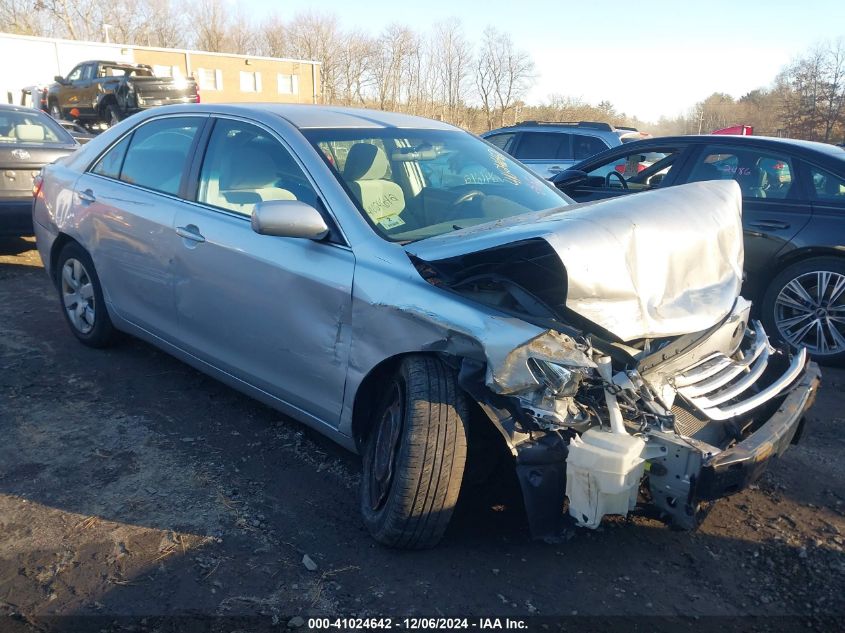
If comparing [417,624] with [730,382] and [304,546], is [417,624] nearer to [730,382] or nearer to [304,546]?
[304,546]

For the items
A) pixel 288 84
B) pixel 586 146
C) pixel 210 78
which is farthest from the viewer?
pixel 288 84

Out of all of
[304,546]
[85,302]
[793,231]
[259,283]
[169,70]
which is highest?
[169,70]

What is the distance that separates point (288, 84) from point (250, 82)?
8.32 feet

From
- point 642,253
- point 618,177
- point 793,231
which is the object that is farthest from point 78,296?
point 793,231

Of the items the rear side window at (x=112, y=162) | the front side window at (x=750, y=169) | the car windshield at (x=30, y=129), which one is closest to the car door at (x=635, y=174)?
the front side window at (x=750, y=169)

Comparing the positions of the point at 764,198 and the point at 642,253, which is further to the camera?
the point at 764,198

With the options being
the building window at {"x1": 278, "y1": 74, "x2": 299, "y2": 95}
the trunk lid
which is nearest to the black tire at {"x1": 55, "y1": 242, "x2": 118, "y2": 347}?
the trunk lid

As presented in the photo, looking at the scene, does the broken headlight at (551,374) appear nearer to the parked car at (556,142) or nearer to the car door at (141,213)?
the car door at (141,213)

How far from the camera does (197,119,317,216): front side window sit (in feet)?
11.3

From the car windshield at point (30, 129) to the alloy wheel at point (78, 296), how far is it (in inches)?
152

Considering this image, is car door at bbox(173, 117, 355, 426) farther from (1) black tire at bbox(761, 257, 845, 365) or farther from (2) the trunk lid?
(2) the trunk lid

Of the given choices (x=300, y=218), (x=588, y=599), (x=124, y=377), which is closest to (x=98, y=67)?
(x=124, y=377)

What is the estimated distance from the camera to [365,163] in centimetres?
349

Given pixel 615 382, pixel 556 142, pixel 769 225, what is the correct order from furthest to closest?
pixel 556 142, pixel 769 225, pixel 615 382
